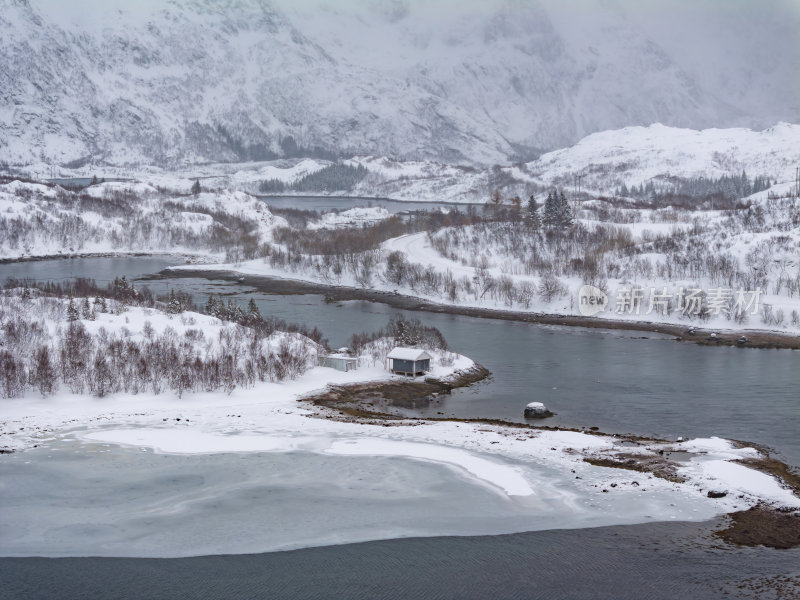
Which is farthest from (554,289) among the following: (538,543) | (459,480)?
(538,543)

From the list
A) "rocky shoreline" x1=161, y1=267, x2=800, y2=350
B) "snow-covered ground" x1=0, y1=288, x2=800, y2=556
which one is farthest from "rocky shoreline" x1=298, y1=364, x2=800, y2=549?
"rocky shoreline" x1=161, y1=267, x2=800, y2=350

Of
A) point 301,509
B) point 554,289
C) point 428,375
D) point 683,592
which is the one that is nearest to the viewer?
point 683,592

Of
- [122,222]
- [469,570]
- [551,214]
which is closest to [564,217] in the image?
[551,214]

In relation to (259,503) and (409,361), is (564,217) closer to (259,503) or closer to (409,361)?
(409,361)

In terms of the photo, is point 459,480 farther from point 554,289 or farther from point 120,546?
point 554,289

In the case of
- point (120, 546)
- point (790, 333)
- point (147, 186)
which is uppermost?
point (147, 186)

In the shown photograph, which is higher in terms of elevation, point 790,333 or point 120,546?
point 790,333

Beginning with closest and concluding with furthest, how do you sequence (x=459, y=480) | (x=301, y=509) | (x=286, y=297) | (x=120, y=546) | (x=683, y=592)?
(x=683, y=592) → (x=120, y=546) → (x=301, y=509) → (x=459, y=480) → (x=286, y=297)
